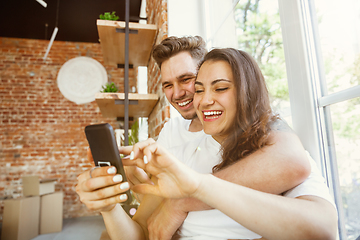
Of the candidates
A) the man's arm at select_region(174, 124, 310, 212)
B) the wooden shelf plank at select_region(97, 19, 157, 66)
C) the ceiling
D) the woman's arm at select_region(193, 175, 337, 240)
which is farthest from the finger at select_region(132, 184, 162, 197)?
the ceiling

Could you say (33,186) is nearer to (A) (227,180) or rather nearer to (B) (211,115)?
(B) (211,115)

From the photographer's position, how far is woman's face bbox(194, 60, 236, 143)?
0.88 metres

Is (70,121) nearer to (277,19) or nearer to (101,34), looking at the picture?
(101,34)

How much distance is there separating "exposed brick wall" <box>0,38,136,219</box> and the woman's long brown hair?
4.69 metres

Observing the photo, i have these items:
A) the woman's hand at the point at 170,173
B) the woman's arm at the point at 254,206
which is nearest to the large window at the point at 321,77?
the woman's arm at the point at 254,206

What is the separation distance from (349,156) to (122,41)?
2108 mm

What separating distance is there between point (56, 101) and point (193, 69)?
460 centimetres

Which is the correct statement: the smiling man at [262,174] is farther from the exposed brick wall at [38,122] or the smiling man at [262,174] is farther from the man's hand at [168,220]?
the exposed brick wall at [38,122]

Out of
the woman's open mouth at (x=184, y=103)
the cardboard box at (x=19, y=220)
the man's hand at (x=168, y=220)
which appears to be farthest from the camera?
the cardboard box at (x=19, y=220)

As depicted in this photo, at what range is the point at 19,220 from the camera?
3.51m

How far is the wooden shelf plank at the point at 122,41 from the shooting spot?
209 cm

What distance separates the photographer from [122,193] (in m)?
0.67

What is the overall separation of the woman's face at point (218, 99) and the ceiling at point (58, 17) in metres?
3.39

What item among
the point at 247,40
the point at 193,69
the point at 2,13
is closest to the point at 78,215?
the point at 2,13
